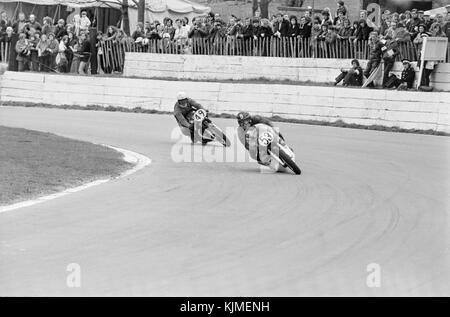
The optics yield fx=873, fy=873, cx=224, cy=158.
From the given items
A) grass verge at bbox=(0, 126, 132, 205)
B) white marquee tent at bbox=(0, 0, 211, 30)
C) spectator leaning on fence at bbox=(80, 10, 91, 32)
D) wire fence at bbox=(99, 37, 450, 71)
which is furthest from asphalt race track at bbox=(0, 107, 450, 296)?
white marquee tent at bbox=(0, 0, 211, 30)

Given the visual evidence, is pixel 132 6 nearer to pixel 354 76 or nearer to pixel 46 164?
pixel 354 76

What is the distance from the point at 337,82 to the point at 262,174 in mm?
10228

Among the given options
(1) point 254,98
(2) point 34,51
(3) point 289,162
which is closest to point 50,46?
Answer: (2) point 34,51

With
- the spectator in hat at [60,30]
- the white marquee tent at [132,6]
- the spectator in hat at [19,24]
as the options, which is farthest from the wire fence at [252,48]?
the white marquee tent at [132,6]

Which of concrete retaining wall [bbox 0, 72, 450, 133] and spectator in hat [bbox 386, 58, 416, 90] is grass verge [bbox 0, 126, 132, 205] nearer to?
concrete retaining wall [bbox 0, 72, 450, 133]

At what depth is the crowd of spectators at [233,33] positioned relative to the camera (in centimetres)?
2261

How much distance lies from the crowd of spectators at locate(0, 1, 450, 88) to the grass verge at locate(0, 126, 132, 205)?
940 centimetres

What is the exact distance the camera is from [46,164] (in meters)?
13.3

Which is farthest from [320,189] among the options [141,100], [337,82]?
[141,100]

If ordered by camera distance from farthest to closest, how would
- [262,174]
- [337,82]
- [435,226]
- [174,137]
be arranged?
[337,82], [174,137], [262,174], [435,226]

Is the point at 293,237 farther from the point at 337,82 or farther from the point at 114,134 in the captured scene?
the point at 337,82

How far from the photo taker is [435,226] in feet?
30.9

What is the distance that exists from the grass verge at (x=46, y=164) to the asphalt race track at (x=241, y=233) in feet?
1.68

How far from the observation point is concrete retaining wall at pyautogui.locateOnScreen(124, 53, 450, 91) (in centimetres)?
2400
